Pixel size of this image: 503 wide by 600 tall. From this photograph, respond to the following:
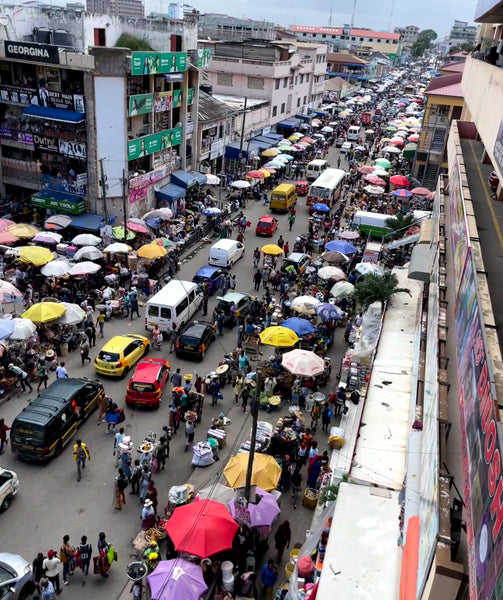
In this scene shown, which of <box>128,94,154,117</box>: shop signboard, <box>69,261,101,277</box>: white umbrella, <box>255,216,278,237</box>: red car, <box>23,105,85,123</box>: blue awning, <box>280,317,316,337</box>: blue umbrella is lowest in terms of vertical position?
<box>255,216,278,237</box>: red car

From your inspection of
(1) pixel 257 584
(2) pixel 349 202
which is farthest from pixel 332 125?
(1) pixel 257 584

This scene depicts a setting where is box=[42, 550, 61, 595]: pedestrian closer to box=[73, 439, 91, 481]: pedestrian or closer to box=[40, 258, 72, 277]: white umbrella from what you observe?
box=[73, 439, 91, 481]: pedestrian

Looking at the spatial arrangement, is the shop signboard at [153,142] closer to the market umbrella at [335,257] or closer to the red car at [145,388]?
the market umbrella at [335,257]

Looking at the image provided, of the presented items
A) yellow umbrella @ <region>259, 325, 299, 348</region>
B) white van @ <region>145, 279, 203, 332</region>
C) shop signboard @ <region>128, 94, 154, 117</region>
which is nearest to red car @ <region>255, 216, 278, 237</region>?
shop signboard @ <region>128, 94, 154, 117</region>

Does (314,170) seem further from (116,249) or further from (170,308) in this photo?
(170,308)

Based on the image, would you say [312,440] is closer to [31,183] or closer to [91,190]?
[91,190]

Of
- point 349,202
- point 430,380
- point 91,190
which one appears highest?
point 430,380
